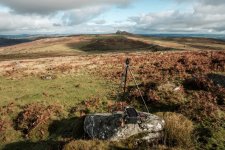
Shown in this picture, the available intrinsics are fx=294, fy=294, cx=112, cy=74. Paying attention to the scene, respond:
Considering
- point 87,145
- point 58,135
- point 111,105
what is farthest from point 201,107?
point 58,135

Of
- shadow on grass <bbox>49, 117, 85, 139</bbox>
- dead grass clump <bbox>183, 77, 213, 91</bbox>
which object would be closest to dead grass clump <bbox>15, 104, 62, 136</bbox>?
shadow on grass <bbox>49, 117, 85, 139</bbox>

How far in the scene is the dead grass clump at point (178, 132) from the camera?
14609mm

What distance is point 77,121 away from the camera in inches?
777

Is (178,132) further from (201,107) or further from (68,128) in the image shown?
(68,128)

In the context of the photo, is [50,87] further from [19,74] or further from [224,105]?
[224,105]

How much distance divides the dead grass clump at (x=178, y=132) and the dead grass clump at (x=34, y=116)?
8.96 metres

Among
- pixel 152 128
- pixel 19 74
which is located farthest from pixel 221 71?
pixel 19 74

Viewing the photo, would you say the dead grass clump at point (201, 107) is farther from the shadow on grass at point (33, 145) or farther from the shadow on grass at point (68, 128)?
the shadow on grass at point (33, 145)

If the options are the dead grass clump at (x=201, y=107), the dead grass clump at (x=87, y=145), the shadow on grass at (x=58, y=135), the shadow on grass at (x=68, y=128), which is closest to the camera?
the dead grass clump at (x=87, y=145)

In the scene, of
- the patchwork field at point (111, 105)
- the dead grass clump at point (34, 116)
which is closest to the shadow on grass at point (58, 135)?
the patchwork field at point (111, 105)

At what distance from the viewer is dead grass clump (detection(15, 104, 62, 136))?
2097 centimetres

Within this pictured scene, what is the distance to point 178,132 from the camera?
15094mm

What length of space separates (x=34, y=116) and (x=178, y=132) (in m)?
11.6

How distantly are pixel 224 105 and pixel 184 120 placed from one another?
3.81 metres
